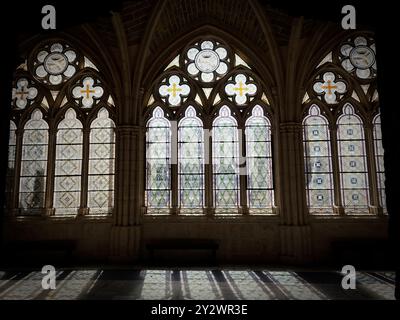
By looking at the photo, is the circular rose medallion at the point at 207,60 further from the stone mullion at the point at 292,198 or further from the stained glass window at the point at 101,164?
the stained glass window at the point at 101,164

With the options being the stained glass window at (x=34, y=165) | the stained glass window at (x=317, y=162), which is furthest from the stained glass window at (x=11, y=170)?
the stained glass window at (x=317, y=162)

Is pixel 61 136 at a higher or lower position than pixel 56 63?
lower

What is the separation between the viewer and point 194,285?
20.0ft

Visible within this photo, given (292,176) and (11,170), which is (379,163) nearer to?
(292,176)

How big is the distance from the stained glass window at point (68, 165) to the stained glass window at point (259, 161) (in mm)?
4800

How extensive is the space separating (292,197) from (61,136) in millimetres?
6672

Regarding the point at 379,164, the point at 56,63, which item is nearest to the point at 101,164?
the point at 56,63

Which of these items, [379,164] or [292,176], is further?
[379,164]

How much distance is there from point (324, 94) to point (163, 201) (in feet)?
18.0

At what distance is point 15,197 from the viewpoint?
352 inches
